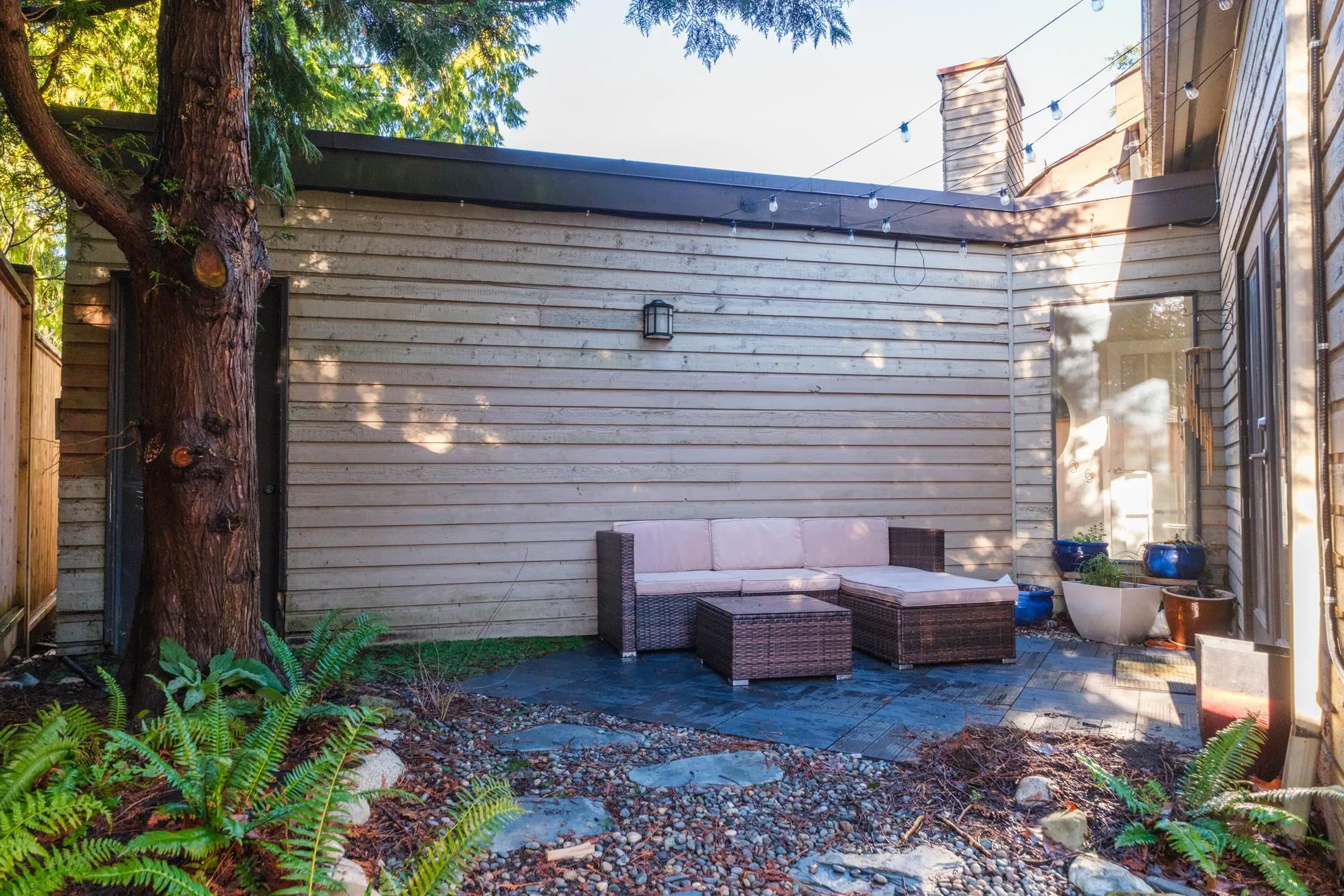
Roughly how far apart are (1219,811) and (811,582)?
2.73 meters

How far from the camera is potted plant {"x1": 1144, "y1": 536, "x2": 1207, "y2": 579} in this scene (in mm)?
5094

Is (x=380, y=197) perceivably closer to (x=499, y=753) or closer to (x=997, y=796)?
(x=499, y=753)

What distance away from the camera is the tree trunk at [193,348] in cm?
280

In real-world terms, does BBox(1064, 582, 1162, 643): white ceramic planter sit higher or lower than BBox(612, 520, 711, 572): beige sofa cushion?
lower

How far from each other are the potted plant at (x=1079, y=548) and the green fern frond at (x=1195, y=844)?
140 inches

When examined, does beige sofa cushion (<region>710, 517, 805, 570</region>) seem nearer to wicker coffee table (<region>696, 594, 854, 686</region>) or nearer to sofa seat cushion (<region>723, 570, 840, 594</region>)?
sofa seat cushion (<region>723, 570, 840, 594</region>)

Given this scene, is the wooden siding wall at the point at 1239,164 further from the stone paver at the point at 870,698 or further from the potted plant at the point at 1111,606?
the stone paver at the point at 870,698

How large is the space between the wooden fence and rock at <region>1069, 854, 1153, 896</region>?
4726 mm

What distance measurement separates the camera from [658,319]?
5.27m

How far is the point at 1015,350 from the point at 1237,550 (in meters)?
1.91

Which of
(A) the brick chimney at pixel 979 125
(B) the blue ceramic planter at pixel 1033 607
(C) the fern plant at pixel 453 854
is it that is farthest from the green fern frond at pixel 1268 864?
(A) the brick chimney at pixel 979 125

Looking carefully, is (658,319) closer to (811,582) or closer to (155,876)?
(811,582)

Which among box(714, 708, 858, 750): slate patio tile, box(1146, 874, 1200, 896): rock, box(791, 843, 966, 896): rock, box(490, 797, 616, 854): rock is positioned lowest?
box(714, 708, 858, 750): slate patio tile

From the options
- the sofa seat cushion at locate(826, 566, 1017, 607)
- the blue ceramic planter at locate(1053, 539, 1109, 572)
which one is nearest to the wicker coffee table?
the sofa seat cushion at locate(826, 566, 1017, 607)
